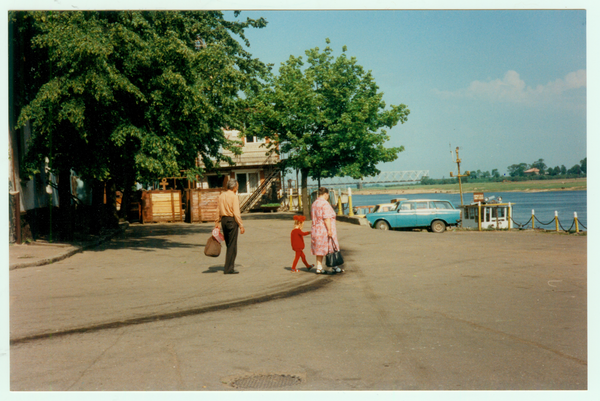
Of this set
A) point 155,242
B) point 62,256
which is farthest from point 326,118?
point 62,256

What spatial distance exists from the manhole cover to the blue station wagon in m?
23.6

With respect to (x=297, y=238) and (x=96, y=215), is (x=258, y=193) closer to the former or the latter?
(x=96, y=215)

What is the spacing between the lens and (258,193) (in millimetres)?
41625

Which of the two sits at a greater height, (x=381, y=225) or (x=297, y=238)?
(x=297, y=238)

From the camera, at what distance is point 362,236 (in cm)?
1989

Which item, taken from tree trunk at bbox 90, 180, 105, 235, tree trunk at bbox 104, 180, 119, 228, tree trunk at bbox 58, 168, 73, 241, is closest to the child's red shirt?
tree trunk at bbox 58, 168, 73, 241

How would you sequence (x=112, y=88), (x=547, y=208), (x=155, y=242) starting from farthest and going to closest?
(x=547, y=208) < (x=155, y=242) < (x=112, y=88)

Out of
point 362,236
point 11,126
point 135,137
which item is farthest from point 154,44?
point 362,236

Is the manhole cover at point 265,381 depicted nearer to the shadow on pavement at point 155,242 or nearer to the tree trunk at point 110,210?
the shadow on pavement at point 155,242

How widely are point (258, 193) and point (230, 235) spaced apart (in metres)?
30.8

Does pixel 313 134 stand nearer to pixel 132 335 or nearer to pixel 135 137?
pixel 135 137

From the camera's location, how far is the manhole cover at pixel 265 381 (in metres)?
4.58

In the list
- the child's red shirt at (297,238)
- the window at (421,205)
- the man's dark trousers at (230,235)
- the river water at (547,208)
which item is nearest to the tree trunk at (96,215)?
the man's dark trousers at (230,235)

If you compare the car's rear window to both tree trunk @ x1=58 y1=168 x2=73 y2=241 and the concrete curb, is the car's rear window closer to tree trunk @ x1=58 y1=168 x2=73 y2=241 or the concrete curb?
the concrete curb
